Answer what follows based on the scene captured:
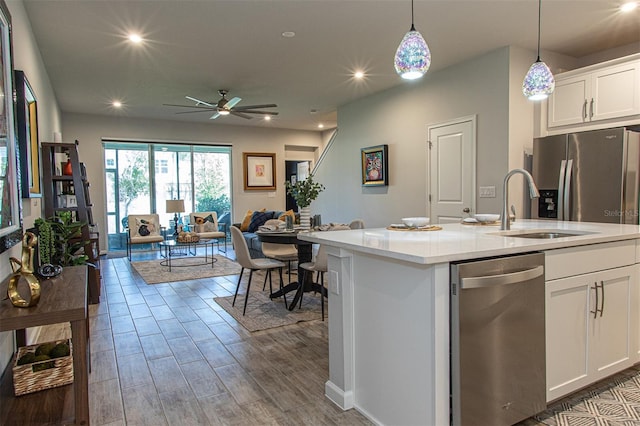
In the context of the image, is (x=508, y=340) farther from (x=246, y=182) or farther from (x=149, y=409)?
(x=246, y=182)

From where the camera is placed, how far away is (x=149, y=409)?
7.08 feet

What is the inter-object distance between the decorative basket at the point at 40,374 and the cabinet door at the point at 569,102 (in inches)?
198

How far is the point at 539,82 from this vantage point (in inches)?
112

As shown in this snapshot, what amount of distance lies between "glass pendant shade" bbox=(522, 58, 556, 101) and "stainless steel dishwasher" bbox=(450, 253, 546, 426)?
153 cm

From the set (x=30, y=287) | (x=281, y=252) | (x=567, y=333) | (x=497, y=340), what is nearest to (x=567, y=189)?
(x=567, y=333)

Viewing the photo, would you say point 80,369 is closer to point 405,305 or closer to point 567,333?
point 405,305

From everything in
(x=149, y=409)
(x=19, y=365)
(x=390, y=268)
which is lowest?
(x=149, y=409)

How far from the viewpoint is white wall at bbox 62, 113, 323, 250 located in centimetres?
772

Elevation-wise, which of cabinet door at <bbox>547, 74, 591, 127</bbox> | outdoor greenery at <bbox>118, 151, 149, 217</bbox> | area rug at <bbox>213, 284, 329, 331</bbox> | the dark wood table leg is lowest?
area rug at <bbox>213, 284, 329, 331</bbox>

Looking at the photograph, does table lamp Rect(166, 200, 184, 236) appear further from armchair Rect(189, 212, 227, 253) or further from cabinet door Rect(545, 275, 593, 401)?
cabinet door Rect(545, 275, 593, 401)

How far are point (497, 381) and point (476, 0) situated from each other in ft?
9.84

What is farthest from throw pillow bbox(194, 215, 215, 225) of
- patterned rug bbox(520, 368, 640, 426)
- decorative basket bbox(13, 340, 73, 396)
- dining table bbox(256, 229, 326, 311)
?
patterned rug bbox(520, 368, 640, 426)

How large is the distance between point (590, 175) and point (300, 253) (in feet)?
9.72

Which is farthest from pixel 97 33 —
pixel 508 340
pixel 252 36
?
pixel 508 340
